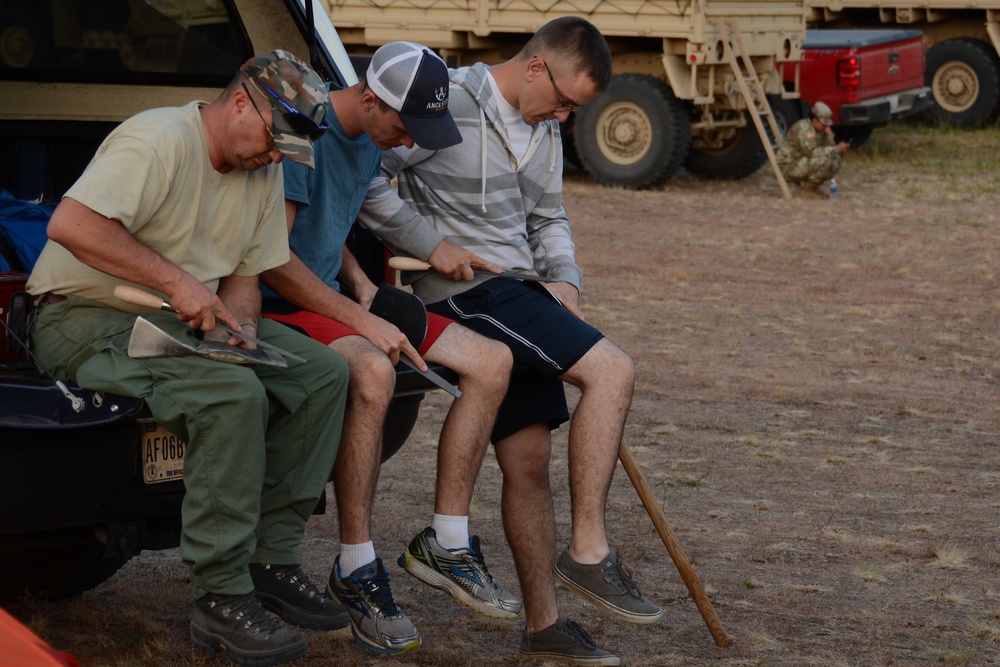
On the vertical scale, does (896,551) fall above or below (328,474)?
below

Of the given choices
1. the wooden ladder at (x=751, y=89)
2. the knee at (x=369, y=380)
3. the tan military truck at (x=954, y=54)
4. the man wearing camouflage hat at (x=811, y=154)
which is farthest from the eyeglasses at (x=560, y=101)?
the tan military truck at (x=954, y=54)

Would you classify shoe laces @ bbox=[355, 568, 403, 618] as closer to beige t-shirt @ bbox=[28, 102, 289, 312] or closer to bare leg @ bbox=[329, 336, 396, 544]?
bare leg @ bbox=[329, 336, 396, 544]

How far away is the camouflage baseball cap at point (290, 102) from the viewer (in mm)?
3291

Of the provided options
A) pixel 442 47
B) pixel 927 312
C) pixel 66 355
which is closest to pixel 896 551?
pixel 66 355

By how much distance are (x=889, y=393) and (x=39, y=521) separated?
4846mm

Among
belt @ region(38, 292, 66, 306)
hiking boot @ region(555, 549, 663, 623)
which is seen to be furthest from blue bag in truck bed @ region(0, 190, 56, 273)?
hiking boot @ region(555, 549, 663, 623)

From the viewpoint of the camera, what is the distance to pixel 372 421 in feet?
11.5

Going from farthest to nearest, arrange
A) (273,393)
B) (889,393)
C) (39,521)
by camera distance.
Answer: (889,393)
(273,393)
(39,521)

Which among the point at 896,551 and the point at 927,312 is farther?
the point at 927,312

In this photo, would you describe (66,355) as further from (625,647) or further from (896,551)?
(896,551)

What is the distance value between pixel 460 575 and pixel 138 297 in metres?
1.07

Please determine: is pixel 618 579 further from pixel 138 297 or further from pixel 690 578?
pixel 138 297

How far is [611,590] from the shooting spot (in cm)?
371

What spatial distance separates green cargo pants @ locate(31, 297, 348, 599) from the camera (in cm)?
308
